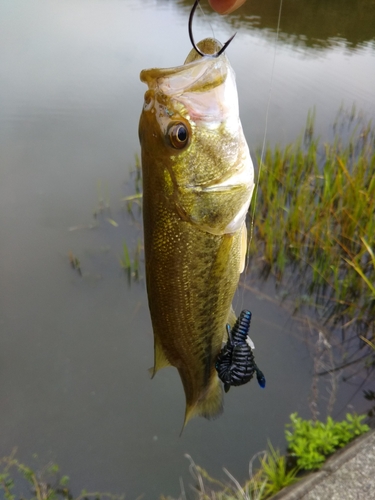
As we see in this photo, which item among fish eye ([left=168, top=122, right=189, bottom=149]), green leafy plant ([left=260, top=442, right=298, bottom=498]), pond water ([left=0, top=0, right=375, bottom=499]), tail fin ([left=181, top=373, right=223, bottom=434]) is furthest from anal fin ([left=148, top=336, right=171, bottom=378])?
pond water ([left=0, top=0, right=375, bottom=499])

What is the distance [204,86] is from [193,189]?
318 mm

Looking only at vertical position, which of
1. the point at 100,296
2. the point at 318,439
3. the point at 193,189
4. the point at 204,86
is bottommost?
the point at 100,296

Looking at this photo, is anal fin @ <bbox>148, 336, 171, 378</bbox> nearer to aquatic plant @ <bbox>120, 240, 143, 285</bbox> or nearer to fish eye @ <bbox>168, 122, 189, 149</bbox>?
fish eye @ <bbox>168, 122, 189, 149</bbox>

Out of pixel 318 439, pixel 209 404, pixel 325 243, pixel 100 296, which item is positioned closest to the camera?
pixel 209 404

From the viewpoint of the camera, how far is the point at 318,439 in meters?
2.42

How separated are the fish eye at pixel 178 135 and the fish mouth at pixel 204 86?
0.14 ft

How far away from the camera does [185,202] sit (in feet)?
4.06

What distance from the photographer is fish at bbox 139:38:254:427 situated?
118 cm

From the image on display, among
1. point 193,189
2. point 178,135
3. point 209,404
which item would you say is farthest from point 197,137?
point 209,404

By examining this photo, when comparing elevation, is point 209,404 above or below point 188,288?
below

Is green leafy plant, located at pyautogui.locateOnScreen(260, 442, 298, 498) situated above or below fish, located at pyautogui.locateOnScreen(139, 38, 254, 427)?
below

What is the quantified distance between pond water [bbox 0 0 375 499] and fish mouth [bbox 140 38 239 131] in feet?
8.14

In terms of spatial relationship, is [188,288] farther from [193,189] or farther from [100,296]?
[100,296]

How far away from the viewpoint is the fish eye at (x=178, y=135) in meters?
1.18
